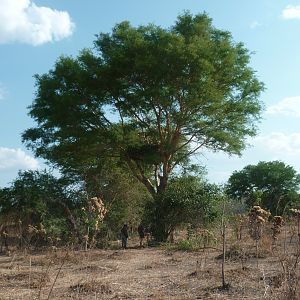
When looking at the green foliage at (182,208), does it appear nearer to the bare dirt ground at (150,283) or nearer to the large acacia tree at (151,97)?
the large acacia tree at (151,97)

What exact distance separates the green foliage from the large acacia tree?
178 cm

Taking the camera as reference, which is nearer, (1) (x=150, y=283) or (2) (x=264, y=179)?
(1) (x=150, y=283)

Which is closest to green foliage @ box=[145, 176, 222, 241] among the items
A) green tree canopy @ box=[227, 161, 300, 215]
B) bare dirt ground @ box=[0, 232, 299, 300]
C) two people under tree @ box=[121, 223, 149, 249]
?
two people under tree @ box=[121, 223, 149, 249]

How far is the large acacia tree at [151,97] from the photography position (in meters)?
23.0

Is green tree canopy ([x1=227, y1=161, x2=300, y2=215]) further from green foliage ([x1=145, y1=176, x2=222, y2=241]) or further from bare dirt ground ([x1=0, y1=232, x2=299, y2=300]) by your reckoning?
bare dirt ground ([x1=0, y1=232, x2=299, y2=300])

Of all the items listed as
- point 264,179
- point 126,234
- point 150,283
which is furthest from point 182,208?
point 264,179

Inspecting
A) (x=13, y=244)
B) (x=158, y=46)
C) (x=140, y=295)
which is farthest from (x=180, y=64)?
(x=140, y=295)

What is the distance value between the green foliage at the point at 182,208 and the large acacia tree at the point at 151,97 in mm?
1776

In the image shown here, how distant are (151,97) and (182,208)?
5.23 metres

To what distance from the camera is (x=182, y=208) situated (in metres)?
23.1

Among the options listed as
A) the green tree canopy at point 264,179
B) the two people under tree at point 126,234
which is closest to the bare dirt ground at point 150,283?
the two people under tree at point 126,234

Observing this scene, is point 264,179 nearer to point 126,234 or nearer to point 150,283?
point 126,234

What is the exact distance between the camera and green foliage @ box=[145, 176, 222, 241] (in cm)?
2309

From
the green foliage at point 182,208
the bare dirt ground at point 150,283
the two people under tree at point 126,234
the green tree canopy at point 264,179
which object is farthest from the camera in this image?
the green tree canopy at point 264,179
